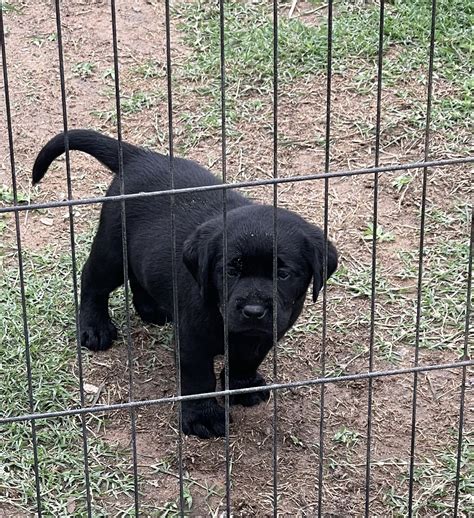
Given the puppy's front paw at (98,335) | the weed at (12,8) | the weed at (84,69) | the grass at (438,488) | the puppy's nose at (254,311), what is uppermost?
the weed at (12,8)

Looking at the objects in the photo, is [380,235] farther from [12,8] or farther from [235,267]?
[12,8]

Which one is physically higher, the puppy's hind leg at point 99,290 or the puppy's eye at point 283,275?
the puppy's eye at point 283,275

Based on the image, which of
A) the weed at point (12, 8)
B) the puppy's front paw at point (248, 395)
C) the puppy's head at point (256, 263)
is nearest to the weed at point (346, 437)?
the puppy's front paw at point (248, 395)

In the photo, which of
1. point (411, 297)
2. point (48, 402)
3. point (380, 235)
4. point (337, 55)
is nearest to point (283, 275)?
point (48, 402)

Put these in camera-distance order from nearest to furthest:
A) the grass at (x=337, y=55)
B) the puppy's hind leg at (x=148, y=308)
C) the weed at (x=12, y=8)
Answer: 1. the puppy's hind leg at (x=148, y=308)
2. the grass at (x=337, y=55)
3. the weed at (x=12, y=8)

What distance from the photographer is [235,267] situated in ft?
13.2

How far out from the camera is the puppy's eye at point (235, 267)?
4.01 m

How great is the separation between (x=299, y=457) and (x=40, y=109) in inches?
116

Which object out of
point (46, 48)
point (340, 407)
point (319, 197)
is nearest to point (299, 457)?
point (340, 407)

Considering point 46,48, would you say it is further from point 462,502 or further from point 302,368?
point 462,502

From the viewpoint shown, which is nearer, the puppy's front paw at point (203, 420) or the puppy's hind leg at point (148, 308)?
the puppy's front paw at point (203, 420)

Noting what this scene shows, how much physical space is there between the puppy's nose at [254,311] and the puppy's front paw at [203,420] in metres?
0.59

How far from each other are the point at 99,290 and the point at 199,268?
0.88 m

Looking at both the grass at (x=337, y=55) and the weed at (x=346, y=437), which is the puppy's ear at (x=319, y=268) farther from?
the grass at (x=337, y=55)
